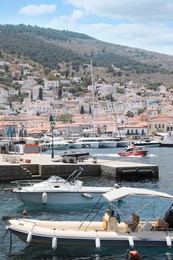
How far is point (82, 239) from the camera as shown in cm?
1983

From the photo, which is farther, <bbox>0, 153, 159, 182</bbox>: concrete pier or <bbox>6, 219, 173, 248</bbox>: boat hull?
<bbox>0, 153, 159, 182</bbox>: concrete pier

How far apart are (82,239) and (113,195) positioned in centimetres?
213

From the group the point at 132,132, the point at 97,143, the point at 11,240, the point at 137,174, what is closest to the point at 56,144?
the point at 97,143

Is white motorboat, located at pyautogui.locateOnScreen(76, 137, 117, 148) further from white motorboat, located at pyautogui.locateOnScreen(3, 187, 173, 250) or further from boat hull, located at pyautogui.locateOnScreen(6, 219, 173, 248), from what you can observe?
boat hull, located at pyautogui.locateOnScreen(6, 219, 173, 248)

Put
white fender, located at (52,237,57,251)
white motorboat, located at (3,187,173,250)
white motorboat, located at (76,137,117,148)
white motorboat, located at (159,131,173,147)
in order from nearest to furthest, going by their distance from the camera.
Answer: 1. white fender, located at (52,237,57,251)
2. white motorboat, located at (3,187,173,250)
3. white motorboat, located at (76,137,117,148)
4. white motorboat, located at (159,131,173,147)

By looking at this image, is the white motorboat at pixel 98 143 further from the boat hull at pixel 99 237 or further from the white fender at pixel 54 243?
the white fender at pixel 54 243

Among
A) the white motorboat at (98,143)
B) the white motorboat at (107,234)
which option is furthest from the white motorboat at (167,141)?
the white motorboat at (107,234)

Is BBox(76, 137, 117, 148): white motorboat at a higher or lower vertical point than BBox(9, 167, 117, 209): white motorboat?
lower

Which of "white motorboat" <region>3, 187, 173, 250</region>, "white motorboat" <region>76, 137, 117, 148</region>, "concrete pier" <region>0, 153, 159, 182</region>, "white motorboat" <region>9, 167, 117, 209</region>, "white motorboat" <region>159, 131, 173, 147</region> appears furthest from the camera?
"white motorboat" <region>159, 131, 173, 147</region>

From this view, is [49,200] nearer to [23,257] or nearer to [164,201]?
[164,201]

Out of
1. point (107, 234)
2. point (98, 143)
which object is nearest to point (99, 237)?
point (107, 234)

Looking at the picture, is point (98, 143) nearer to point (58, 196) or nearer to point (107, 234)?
point (58, 196)

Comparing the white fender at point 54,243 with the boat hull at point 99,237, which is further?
the boat hull at point 99,237

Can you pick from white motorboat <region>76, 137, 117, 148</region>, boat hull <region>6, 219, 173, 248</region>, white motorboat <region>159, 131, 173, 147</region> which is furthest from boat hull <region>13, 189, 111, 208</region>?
white motorboat <region>159, 131, 173, 147</region>
